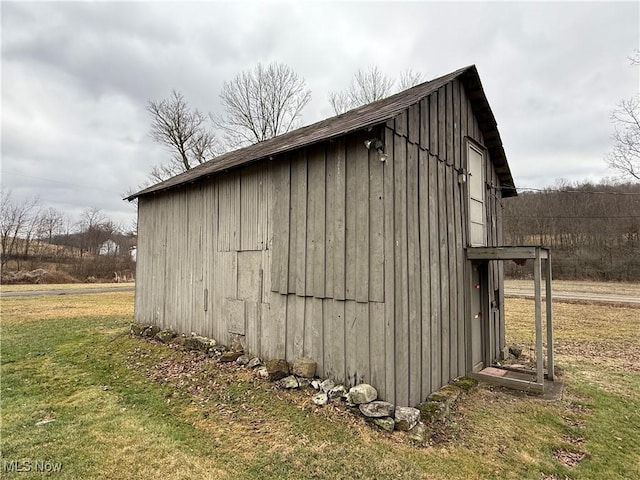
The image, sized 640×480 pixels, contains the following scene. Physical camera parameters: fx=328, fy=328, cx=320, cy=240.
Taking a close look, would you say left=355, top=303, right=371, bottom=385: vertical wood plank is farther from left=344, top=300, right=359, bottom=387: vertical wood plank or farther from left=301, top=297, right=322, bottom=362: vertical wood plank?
left=301, top=297, right=322, bottom=362: vertical wood plank

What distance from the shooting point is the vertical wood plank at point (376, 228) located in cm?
435

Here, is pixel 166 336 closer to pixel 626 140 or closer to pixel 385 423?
pixel 385 423

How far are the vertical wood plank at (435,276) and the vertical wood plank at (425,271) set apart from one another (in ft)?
0.34

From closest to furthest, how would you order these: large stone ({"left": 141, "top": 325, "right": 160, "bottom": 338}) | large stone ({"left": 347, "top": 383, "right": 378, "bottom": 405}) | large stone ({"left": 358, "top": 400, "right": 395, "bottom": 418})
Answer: large stone ({"left": 358, "top": 400, "right": 395, "bottom": 418})
large stone ({"left": 347, "top": 383, "right": 378, "bottom": 405})
large stone ({"left": 141, "top": 325, "right": 160, "bottom": 338})

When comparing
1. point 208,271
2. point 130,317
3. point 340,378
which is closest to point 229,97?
point 130,317

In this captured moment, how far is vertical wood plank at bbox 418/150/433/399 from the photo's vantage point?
4.80 metres

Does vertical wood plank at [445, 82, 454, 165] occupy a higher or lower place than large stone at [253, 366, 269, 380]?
higher

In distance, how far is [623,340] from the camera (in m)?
9.29

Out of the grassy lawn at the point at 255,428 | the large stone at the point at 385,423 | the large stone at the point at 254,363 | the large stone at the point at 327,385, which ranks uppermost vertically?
the large stone at the point at 327,385

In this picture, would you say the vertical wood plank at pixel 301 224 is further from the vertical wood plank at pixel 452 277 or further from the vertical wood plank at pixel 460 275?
the vertical wood plank at pixel 460 275

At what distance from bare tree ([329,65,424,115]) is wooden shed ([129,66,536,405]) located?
46.2 ft

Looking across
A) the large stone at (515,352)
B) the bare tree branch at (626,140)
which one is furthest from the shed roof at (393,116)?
the bare tree branch at (626,140)

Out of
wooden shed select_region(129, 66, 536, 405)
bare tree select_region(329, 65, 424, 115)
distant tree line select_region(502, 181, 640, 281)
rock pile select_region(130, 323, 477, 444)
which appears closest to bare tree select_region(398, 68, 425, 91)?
bare tree select_region(329, 65, 424, 115)

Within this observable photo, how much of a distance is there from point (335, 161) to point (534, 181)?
33.2 meters
